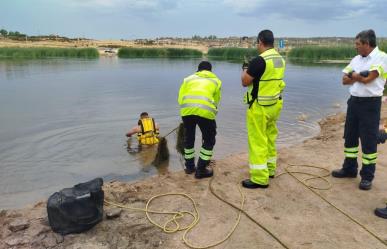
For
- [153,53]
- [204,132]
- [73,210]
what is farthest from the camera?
[153,53]

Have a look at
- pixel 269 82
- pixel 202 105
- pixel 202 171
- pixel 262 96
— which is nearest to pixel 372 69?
pixel 269 82

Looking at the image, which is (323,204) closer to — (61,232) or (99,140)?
(61,232)

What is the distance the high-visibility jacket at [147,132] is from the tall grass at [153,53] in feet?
163

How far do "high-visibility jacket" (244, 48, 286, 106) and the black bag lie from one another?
2.64 metres

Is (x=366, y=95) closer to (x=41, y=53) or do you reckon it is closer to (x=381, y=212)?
(x=381, y=212)

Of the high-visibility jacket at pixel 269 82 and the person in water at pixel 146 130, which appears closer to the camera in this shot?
the high-visibility jacket at pixel 269 82

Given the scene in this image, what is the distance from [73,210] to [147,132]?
5.94 metres

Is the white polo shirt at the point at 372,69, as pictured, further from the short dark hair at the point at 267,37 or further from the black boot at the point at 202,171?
the black boot at the point at 202,171

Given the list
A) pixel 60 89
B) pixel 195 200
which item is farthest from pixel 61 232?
pixel 60 89

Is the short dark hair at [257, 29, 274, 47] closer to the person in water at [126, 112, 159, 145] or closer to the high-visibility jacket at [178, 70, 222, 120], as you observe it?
the high-visibility jacket at [178, 70, 222, 120]

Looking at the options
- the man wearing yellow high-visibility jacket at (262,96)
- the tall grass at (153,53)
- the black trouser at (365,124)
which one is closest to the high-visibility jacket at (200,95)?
the man wearing yellow high-visibility jacket at (262,96)

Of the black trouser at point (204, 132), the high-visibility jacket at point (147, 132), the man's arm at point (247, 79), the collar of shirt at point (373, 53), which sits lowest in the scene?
the high-visibility jacket at point (147, 132)

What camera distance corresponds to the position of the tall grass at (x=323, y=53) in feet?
162

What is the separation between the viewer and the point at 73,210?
14.8 ft
